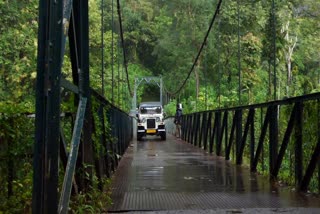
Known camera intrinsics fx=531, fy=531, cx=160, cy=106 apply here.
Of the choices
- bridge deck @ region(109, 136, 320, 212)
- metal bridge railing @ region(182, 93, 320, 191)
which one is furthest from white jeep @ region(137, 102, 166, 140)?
bridge deck @ region(109, 136, 320, 212)

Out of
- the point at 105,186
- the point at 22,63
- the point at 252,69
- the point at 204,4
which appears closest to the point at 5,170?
the point at 105,186

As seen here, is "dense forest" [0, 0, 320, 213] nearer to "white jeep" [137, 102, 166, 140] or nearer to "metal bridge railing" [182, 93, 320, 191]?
"metal bridge railing" [182, 93, 320, 191]

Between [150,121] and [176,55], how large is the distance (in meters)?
14.0

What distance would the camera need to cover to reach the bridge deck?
3.99 metres

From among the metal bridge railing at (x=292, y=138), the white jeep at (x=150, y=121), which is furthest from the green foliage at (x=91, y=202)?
the white jeep at (x=150, y=121)

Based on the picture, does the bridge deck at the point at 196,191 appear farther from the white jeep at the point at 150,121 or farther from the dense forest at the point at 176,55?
the white jeep at the point at 150,121

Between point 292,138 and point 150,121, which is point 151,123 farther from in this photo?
point 292,138

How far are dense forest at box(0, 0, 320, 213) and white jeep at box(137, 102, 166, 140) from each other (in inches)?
38.8

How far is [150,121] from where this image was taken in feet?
66.9

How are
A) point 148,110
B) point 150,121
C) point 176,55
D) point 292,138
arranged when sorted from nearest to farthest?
point 292,138
point 150,121
point 148,110
point 176,55

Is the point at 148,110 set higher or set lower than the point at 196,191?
higher

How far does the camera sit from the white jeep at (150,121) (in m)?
19.8

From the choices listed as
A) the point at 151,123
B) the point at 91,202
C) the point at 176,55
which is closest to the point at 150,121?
the point at 151,123

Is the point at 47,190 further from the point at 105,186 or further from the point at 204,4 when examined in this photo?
the point at 204,4
